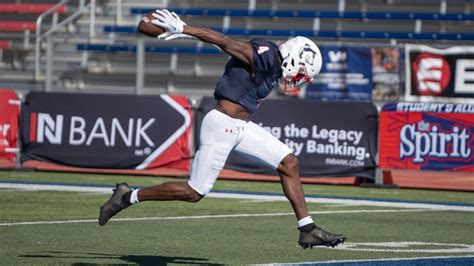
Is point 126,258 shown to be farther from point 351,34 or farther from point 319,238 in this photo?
point 351,34

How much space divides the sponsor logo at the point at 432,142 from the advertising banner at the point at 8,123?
5.96 meters

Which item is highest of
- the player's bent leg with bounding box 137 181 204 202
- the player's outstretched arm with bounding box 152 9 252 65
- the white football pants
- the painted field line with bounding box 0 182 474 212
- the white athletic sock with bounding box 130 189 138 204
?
the player's outstretched arm with bounding box 152 9 252 65

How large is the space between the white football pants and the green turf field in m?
0.61

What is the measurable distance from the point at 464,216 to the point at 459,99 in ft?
24.6

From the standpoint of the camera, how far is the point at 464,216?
1214 cm

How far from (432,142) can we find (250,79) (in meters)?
8.48

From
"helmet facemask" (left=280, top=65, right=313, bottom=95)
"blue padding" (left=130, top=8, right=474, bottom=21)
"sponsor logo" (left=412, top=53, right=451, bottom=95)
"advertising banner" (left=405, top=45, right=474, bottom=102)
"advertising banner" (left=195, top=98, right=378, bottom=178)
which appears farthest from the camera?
"blue padding" (left=130, top=8, right=474, bottom=21)

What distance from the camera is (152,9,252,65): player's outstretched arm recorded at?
7617 mm

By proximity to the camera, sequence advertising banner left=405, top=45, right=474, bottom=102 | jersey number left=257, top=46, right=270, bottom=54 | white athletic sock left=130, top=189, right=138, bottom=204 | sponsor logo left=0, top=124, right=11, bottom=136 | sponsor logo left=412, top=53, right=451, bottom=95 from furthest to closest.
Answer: sponsor logo left=412, top=53, right=451, bottom=95 → advertising banner left=405, top=45, right=474, bottom=102 → sponsor logo left=0, top=124, right=11, bottom=136 → white athletic sock left=130, top=189, right=138, bottom=204 → jersey number left=257, top=46, right=270, bottom=54

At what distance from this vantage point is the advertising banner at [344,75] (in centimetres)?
2019

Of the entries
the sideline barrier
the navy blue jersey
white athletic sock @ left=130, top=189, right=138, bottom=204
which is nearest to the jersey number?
the navy blue jersey

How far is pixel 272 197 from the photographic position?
13891mm

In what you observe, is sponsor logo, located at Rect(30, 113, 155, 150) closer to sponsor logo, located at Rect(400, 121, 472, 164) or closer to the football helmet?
sponsor logo, located at Rect(400, 121, 472, 164)

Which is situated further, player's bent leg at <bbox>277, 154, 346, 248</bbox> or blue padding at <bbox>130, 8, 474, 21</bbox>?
blue padding at <bbox>130, 8, 474, 21</bbox>
